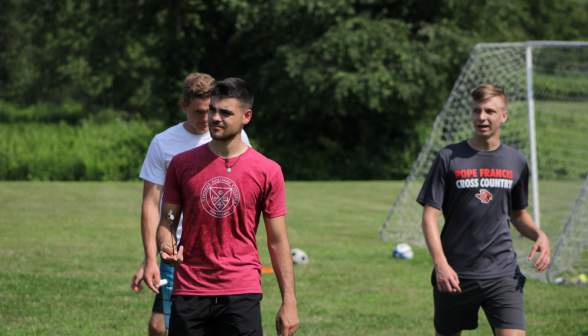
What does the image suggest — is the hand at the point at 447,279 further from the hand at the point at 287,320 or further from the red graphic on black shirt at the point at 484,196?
the hand at the point at 287,320

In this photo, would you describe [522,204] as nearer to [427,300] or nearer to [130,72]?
[427,300]

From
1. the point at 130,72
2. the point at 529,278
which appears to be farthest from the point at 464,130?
the point at 130,72

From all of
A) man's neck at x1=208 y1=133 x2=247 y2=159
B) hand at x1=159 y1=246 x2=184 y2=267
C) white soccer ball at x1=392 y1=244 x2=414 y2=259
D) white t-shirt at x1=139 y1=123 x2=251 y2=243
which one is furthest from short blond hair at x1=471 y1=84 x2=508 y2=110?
white soccer ball at x1=392 y1=244 x2=414 y2=259

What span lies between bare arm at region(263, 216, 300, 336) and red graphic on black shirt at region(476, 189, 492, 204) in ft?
4.59

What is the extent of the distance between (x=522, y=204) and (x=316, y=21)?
74.0 ft

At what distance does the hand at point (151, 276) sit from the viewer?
128 inches

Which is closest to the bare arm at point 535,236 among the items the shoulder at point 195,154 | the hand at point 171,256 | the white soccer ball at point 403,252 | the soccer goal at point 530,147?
the shoulder at point 195,154

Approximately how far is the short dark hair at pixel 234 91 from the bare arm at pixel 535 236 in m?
2.05

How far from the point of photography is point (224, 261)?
9.87 feet

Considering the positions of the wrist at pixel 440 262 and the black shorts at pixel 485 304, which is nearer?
the wrist at pixel 440 262

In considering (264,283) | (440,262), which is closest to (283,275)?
(440,262)

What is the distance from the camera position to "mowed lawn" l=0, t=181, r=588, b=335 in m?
6.22

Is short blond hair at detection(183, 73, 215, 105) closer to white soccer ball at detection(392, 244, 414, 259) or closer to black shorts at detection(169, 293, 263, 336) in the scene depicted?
black shorts at detection(169, 293, 263, 336)

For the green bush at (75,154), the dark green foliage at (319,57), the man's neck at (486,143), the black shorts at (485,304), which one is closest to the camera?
the black shorts at (485,304)
